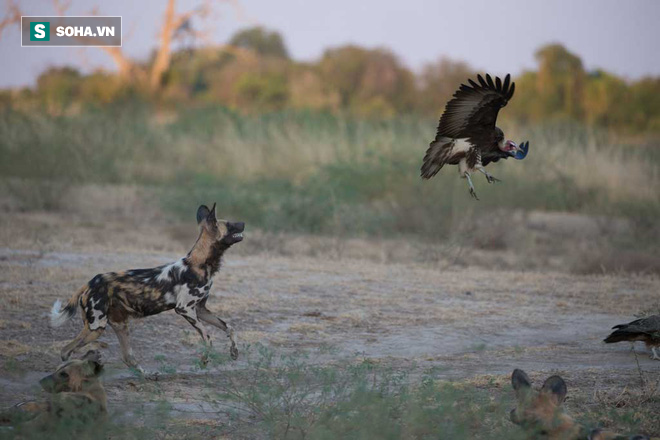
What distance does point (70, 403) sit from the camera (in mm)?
4215

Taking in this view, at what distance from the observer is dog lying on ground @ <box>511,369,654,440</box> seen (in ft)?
13.8

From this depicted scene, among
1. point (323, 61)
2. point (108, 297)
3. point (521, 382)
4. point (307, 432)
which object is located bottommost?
point (307, 432)

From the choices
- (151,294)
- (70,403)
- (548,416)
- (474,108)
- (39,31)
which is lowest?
(548,416)

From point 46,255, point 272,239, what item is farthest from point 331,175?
point 46,255

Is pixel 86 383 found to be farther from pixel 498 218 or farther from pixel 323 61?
pixel 323 61

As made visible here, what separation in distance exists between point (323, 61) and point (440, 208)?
21.1m

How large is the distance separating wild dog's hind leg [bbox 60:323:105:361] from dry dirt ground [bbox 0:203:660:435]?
259 mm

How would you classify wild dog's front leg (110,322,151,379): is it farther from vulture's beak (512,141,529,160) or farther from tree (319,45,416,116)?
tree (319,45,416,116)

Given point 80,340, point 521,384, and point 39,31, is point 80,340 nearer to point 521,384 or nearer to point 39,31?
point 521,384

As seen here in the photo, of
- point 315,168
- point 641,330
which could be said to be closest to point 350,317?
point 641,330

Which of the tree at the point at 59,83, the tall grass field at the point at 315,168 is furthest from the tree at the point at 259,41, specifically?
the tall grass field at the point at 315,168

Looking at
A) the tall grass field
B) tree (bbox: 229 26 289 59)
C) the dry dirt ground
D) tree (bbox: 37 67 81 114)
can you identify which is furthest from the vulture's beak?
tree (bbox: 229 26 289 59)

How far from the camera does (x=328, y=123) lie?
64.5ft

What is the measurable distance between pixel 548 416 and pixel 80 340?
309cm
